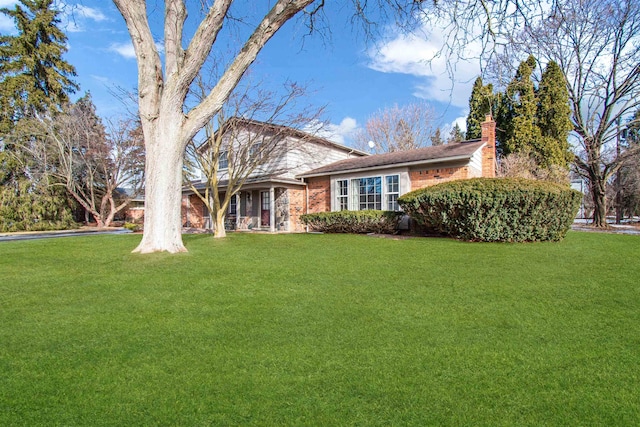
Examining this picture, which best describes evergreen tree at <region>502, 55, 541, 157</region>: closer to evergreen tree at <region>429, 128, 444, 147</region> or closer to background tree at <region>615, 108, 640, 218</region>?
background tree at <region>615, 108, 640, 218</region>

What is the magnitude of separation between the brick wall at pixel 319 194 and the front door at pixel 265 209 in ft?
7.96

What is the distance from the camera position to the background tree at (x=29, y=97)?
22203 mm

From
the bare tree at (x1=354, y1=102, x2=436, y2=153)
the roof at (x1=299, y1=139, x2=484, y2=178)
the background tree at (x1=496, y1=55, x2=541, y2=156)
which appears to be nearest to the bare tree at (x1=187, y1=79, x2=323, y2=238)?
the roof at (x1=299, y1=139, x2=484, y2=178)

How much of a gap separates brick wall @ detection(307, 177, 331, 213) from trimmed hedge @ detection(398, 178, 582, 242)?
720 cm

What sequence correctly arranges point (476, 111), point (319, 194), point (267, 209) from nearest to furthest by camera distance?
point (319, 194) < point (267, 209) < point (476, 111)

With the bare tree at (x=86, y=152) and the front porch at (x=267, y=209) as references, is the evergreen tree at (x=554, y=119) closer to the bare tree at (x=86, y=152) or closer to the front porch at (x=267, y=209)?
the front porch at (x=267, y=209)

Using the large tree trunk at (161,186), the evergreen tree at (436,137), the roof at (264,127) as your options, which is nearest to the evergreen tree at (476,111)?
the evergreen tree at (436,137)

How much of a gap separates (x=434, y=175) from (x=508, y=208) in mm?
4118

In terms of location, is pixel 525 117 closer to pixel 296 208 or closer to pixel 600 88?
pixel 600 88

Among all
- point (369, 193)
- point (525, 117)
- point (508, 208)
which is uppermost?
point (525, 117)

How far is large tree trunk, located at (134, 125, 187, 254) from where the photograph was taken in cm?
749

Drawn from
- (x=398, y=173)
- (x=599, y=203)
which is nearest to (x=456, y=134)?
(x=599, y=203)

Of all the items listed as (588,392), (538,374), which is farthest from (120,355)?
(588,392)

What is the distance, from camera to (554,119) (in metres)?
20.1
